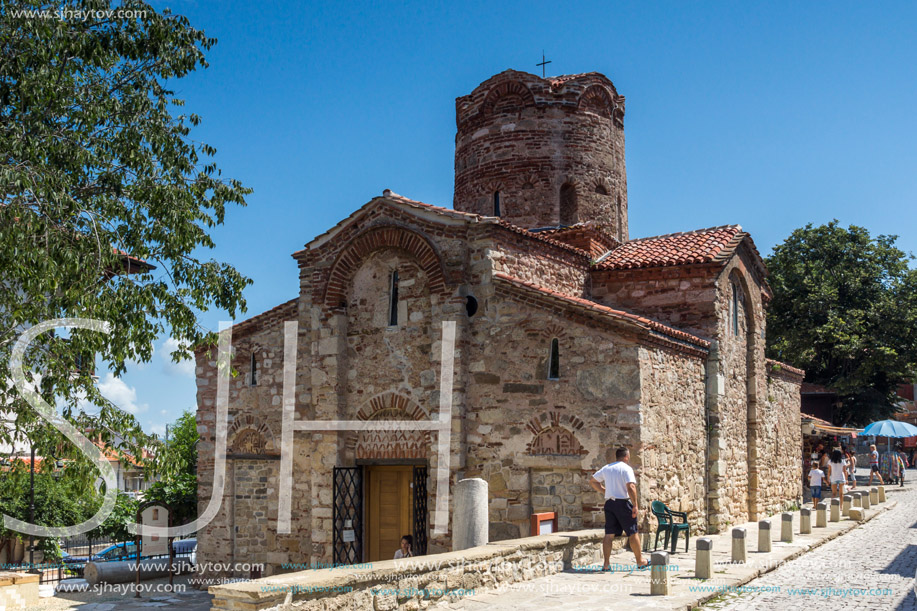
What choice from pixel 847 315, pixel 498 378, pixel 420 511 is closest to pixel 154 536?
pixel 420 511

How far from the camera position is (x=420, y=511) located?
1331 centimetres

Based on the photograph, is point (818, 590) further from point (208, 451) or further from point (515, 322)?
point (208, 451)

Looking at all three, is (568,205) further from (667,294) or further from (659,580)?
(659,580)

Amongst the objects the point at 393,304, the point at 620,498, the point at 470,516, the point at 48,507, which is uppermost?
the point at 393,304

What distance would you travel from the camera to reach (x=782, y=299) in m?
32.7

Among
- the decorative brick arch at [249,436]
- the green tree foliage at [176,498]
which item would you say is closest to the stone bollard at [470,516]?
the decorative brick arch at [249,436]

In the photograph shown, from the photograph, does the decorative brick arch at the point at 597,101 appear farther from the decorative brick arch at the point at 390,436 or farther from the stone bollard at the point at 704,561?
the stone bollard at the point at 704,561

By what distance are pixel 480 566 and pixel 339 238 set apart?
25.5ft

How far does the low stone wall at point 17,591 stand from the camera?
10.1 meters

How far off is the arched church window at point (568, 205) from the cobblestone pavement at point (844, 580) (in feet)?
27.5

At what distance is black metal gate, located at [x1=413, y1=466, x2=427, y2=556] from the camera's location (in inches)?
520

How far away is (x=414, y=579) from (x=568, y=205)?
12.2 meters

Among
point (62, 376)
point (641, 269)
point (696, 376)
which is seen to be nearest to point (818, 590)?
point (696, 376)

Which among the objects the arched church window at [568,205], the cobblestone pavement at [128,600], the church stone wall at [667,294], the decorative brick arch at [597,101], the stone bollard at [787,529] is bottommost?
the cobblestone pavement at [128,600]
